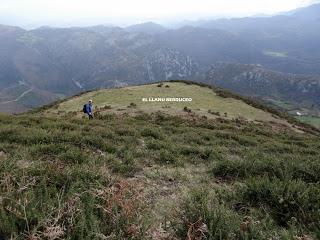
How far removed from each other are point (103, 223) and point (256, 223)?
2.50 meters

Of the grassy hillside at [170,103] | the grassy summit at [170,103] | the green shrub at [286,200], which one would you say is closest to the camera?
the green shrub at [286,200]

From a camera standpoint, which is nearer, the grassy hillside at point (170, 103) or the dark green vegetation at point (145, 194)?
the dark green vegetation at point (145, 194)

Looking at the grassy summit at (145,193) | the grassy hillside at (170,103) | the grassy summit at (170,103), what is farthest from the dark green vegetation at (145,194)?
the grassy summit at (170,103)

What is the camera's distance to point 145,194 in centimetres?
823

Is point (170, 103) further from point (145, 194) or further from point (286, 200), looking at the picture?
point (286, 200)

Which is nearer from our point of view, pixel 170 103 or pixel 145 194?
pixel 145 194

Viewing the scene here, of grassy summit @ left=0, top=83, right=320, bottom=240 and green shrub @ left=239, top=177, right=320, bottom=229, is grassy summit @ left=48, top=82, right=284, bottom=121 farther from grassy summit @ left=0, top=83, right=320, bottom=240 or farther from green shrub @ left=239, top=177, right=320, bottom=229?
green shrub @ left=239, top=177, right=320, bottom=229

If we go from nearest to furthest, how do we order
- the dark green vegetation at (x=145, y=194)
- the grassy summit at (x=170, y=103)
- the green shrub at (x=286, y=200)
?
the dark green vegetation at (x=145, y=194) < the green shrub at (x=286, y=200) < the grassy summit at (x=170, y=103)

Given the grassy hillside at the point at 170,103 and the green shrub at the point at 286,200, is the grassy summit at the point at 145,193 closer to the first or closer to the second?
the green shrub at the point at 286,200

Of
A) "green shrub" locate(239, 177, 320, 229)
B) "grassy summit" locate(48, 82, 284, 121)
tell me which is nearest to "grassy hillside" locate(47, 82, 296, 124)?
"grassy summit" locate(48, 82, 284, 121)

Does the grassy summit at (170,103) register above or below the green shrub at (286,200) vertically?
below

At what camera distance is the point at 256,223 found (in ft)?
20.7

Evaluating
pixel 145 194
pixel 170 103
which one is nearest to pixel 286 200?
pixel 145 194

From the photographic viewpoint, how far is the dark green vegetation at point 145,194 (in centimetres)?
539
